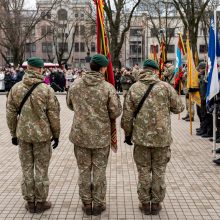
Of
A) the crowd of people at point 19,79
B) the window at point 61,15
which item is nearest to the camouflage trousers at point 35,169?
the crowd of people at point 19,79

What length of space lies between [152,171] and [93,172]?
72cm

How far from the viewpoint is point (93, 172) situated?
16.3 feet

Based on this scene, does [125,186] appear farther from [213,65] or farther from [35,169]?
[213,65]

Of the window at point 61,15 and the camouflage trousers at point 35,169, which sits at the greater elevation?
the window at point 61,15

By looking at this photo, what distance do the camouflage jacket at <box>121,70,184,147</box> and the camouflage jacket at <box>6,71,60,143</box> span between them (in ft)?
2.93

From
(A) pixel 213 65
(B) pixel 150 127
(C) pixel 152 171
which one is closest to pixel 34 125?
(B) pixel 150 127

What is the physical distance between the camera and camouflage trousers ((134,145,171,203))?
4961 millimetres

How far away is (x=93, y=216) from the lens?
4996mm

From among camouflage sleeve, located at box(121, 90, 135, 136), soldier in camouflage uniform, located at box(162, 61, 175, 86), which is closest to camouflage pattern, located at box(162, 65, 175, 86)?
soldier in camouflage uniform, located at box(162, 61, 175, 86)

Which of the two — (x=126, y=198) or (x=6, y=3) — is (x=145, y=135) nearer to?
(x=126, y=198)

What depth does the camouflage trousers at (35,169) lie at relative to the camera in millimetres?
5027

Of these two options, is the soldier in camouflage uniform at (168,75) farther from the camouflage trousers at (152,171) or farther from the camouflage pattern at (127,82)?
the camouflage trousers at (152,171)

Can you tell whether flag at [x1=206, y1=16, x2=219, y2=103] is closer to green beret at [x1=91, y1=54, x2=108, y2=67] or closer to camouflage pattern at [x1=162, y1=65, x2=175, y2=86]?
green beret at [x1=91, y1=54, x2=108, y2=67]

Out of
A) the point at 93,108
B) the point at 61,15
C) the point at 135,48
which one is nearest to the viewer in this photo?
the point at 93,108
